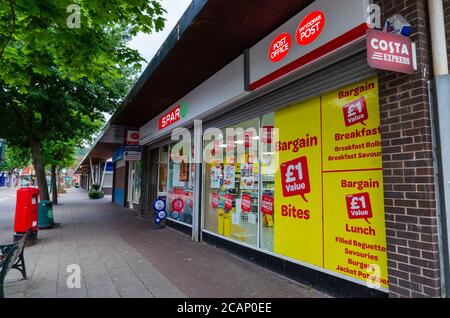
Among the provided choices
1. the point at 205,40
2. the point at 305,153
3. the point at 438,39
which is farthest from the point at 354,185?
the point at 205,40

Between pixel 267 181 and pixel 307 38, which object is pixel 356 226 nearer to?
pixel 267 181

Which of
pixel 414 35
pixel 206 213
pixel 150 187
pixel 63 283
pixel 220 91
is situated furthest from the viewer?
pixel 150 187

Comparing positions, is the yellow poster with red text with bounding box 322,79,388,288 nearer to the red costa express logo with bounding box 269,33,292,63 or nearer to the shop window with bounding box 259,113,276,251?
the red costa express logo with bounding box 269,33,292,63

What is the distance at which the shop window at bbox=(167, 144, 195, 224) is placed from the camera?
29.3 feet

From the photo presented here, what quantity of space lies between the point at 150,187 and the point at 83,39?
7.97m

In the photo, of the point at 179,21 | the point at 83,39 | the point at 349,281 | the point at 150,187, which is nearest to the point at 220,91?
the point at 179,21

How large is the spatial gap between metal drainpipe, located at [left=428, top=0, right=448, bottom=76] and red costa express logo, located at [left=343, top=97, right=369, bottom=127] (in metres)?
0.91

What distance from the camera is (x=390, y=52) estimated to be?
3.08 meters

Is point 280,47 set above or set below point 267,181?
above

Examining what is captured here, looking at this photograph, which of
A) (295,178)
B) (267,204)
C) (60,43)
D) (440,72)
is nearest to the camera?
(440,72)

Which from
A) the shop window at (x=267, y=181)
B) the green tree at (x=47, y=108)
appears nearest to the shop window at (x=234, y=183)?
the shop window at (x=267, y=181)

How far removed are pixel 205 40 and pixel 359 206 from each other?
3.59 metres

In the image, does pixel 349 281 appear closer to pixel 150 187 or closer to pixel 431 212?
pixel 431 212

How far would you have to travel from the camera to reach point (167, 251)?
267 inches
